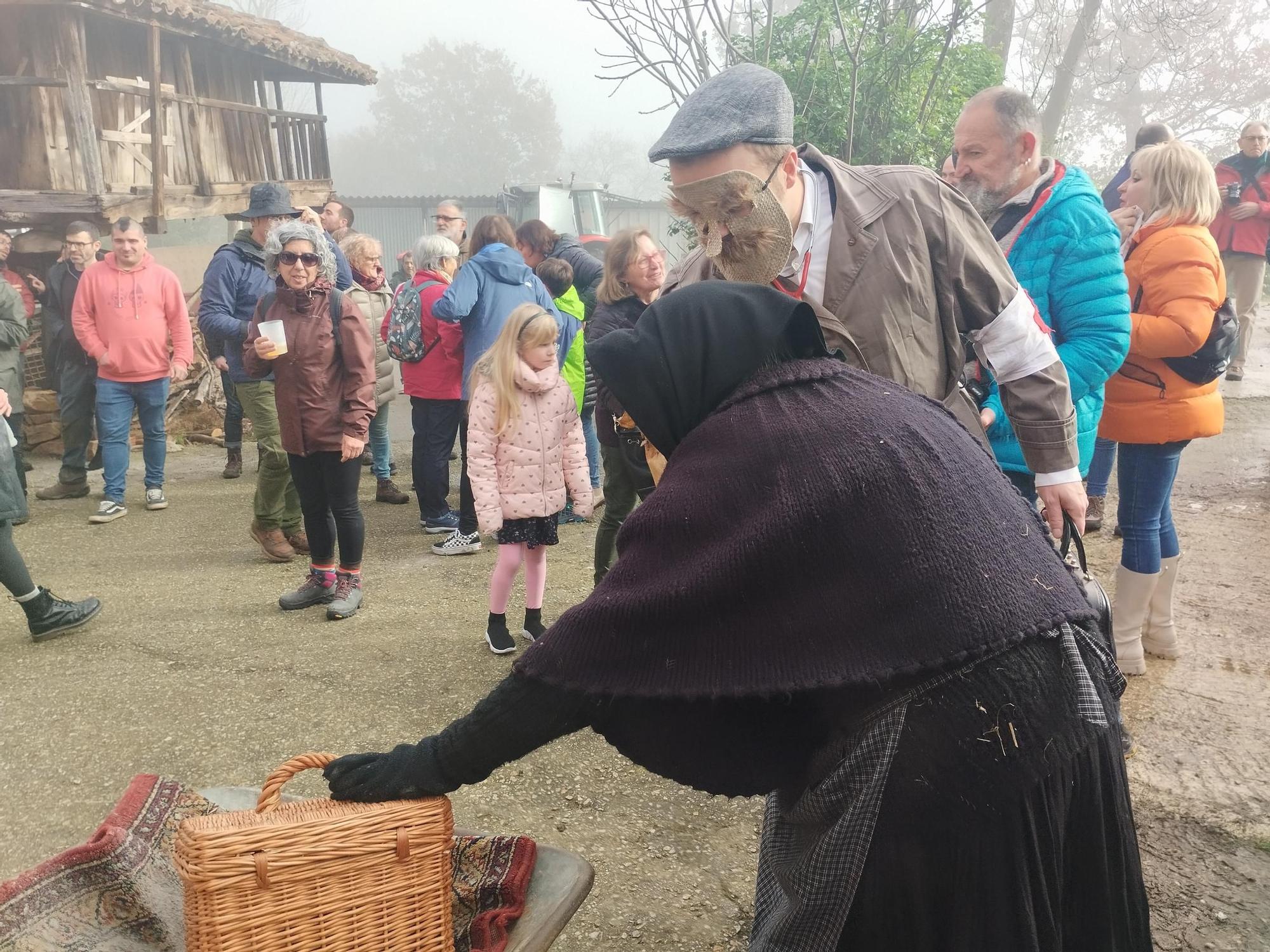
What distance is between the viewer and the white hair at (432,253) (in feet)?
20.3

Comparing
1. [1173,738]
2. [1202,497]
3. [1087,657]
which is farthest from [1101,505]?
[1087,657]

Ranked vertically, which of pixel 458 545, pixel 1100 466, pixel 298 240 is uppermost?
pixel 298 240

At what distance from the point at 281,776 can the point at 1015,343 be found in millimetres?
1767

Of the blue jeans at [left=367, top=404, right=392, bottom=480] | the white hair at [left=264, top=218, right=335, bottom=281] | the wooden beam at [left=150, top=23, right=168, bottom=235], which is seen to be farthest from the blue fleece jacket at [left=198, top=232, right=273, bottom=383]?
the wooden beam at [left=150, top=23, right=168, bottom=235]

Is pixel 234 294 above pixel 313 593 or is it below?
above

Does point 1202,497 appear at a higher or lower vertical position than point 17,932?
lower

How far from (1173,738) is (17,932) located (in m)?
3.50

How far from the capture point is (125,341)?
21.9ft

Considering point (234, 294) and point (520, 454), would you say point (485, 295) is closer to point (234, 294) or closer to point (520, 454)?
point (520, 454)

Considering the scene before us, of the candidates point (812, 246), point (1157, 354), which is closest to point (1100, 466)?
point (1157, 354)

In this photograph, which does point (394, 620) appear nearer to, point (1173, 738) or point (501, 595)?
point (501, 595)

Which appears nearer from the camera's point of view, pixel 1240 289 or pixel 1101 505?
pixel 1101 505

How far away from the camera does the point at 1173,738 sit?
3.49 m

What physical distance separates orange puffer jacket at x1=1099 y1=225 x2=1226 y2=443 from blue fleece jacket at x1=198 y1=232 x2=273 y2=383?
189 inches
